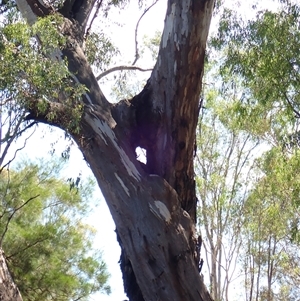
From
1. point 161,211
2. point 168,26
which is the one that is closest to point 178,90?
point 168,26

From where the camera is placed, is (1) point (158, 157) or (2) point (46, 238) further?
(2) point (46, 238)

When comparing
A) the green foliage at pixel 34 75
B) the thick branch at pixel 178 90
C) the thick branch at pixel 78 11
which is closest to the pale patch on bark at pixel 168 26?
the thick branch at pixel 178 90

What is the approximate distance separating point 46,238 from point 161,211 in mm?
3494

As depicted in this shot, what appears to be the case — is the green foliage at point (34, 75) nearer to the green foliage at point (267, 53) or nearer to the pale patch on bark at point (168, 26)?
the pale patch on bark at point (168, 26)

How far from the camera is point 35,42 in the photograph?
15.7 ft

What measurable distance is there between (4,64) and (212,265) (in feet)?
26.4

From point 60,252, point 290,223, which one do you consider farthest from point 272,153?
point 60,252

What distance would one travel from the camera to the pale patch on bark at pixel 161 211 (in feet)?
13.3

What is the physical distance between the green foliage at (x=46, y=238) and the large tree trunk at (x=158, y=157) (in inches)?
93.4

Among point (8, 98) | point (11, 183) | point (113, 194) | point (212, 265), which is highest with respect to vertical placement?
point (212, 265)

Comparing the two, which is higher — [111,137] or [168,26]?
[168,26]

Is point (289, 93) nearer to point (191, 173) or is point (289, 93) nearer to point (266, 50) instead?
point (266, 50)

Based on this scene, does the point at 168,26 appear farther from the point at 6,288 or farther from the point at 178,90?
the point at 6,288

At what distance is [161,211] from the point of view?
405cm
